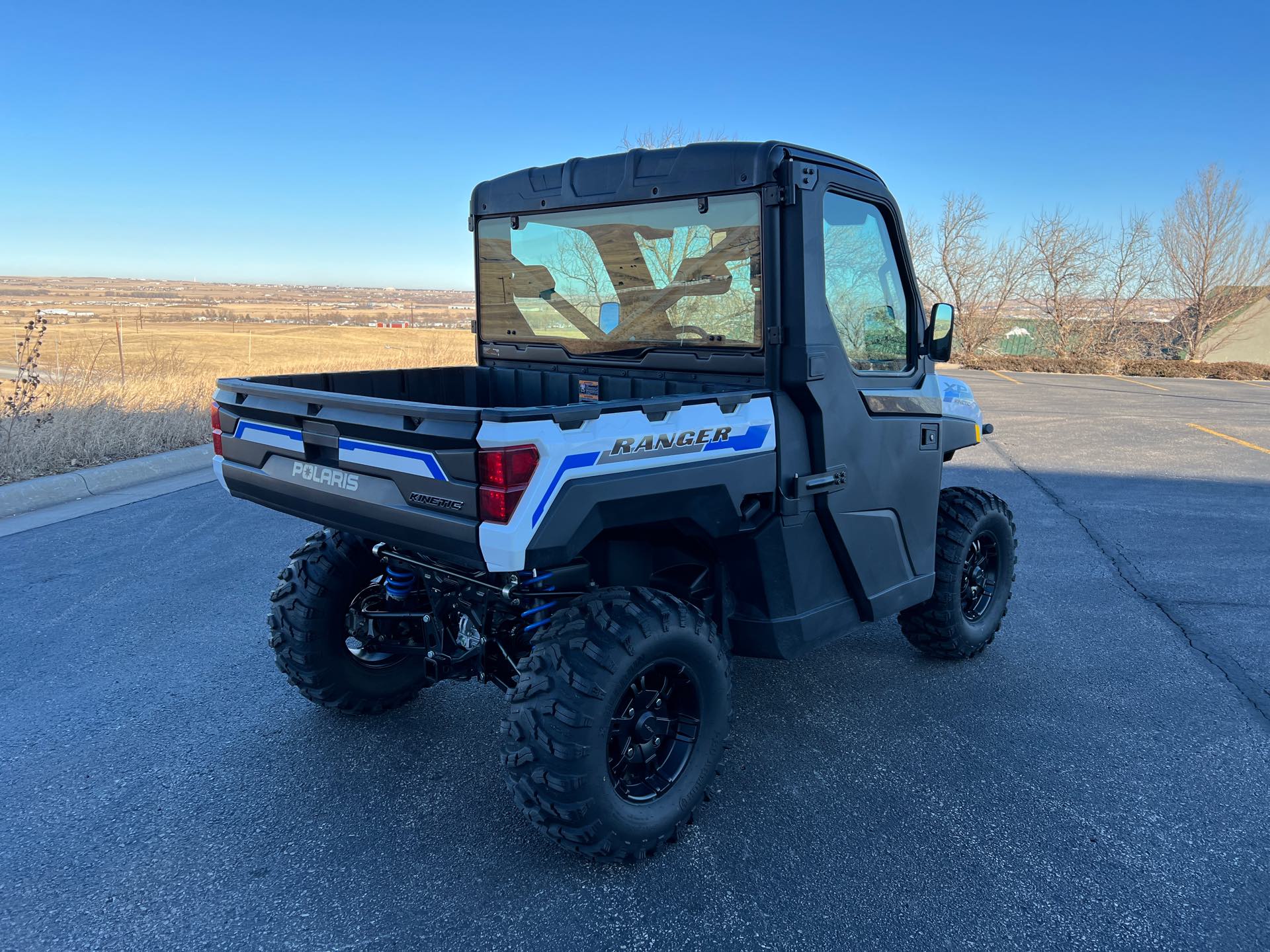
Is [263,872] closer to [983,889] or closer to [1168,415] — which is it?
[983,889]

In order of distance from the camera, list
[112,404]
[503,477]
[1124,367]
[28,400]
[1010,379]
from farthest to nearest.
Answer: [1124,367], [1010,379], [112,404], [28,400], [503,477]

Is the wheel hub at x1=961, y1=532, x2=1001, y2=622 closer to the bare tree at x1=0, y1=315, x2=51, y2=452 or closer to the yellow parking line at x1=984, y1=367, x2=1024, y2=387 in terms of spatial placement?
the bare tree at x1=0, y1=315, x2=51, y2=452

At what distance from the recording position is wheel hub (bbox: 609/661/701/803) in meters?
2.88

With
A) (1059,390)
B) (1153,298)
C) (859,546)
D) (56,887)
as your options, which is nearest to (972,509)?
(859,546)

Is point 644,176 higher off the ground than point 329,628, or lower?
higher

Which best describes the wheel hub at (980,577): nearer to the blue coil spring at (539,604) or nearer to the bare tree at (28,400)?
the blue coil spring at (539,604)

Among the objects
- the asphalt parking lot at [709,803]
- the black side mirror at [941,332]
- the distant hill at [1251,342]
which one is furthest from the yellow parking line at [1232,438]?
the distant hill at [1251,342]

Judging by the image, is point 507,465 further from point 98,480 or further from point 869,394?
point 98,480

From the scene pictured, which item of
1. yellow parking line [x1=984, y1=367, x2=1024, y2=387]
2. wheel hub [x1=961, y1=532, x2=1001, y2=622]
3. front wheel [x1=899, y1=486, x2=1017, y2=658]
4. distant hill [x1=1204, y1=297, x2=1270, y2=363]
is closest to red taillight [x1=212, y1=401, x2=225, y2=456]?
front wheel [x1=899, y1=486, x2=1017, y2=658]

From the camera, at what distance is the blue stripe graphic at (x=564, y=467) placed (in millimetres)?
2420

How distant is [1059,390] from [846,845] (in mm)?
20960

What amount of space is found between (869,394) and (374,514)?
204 cm

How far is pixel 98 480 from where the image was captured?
8.11 m

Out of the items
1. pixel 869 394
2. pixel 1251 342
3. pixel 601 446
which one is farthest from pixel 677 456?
pixel 1251 342
